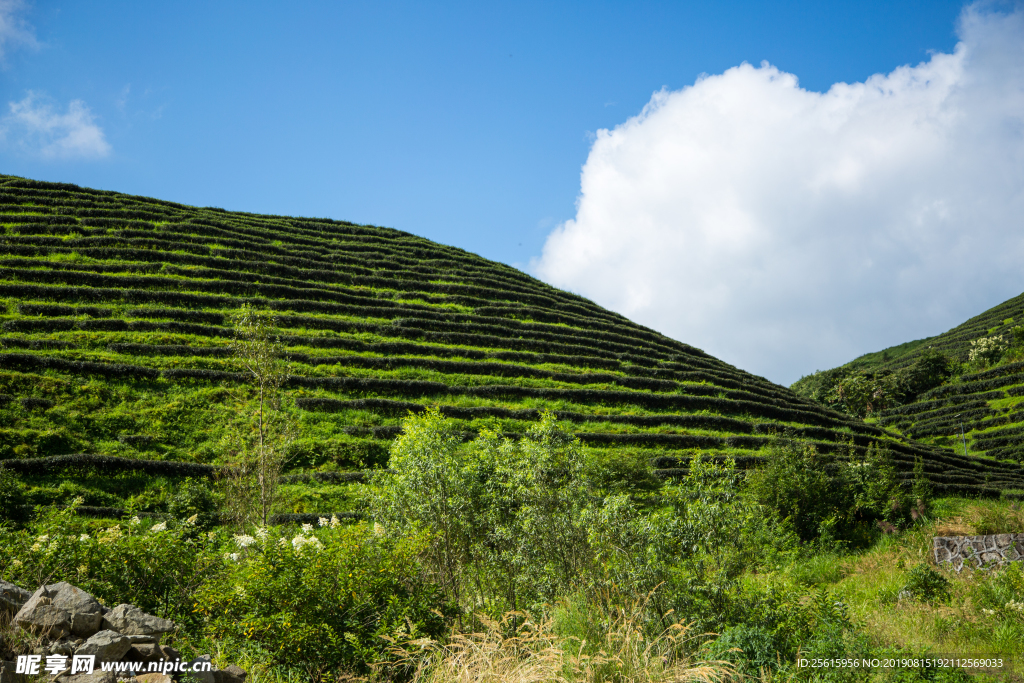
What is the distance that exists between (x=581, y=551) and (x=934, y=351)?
68.4m

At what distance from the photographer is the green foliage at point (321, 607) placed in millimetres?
6117

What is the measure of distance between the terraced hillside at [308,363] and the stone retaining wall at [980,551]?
11.3 meters

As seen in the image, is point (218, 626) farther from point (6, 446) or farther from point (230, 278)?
point (230, 278)

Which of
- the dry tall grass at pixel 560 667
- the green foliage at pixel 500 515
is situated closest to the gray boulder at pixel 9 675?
the dry tall grass at pixel 560 667

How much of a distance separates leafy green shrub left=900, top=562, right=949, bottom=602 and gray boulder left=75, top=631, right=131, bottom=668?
11923 millimetres

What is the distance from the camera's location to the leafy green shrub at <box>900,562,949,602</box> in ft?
33.7

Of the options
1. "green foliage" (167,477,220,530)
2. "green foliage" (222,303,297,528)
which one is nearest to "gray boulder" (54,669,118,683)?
"green foliage" (222,303,297,528)

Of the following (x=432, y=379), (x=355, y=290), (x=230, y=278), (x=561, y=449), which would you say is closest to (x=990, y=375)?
(x=432, y=379)

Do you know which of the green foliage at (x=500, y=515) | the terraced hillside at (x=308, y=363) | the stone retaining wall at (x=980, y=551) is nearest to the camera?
the green foliage at (x=500, y=515)

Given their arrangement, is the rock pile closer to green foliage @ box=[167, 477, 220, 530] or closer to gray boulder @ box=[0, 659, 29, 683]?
gray boulder @ box=[0, 659, 29, 683]

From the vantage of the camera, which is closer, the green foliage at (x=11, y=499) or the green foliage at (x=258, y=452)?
the green foliage at (x=258, y=452)

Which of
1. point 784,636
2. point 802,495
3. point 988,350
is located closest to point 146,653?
point 784,636

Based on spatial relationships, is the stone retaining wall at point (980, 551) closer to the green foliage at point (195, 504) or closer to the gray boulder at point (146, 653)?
the gray boulder at point (146, 653)

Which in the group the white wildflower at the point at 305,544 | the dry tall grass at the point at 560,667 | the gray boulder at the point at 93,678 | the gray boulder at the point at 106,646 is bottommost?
the dry tall grass at the point at 560,667
